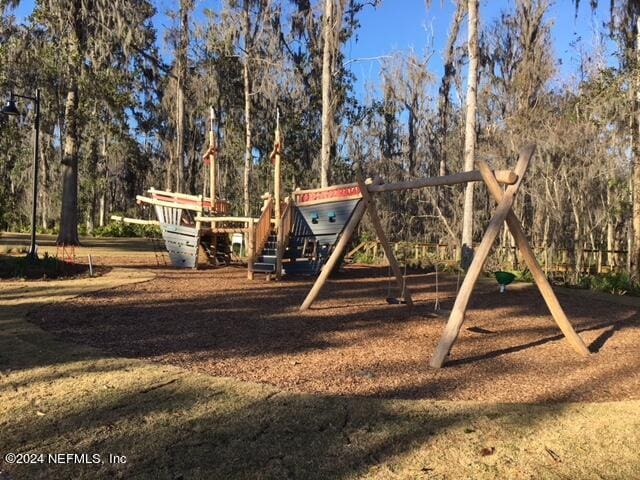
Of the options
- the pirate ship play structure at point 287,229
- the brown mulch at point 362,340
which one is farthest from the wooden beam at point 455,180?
the pirate ship play structure at point 287,229

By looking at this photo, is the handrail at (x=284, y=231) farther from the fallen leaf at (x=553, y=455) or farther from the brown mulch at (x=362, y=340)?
the fallen leaf at (x=553, y=455)

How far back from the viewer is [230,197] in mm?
41438

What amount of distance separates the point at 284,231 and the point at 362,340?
650 centimetres

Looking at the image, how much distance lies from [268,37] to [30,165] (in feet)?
83.6

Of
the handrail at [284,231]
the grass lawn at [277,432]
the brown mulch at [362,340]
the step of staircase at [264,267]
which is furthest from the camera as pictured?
the handrail at [284,231]

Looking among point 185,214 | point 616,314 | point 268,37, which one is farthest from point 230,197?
point 616,314

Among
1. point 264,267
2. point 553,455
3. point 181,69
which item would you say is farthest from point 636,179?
point 181,69

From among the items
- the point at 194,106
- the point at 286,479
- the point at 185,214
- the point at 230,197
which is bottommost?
the point at 286,479

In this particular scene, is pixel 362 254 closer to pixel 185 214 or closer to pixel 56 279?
pixel 185 214

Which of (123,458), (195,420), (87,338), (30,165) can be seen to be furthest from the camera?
(30,165)

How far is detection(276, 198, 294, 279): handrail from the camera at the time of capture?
38.8ft

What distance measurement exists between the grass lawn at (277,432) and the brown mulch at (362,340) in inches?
16.4

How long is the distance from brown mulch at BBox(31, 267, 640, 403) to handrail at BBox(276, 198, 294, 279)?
1893 millimetres

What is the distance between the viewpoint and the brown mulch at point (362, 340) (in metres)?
4.38
